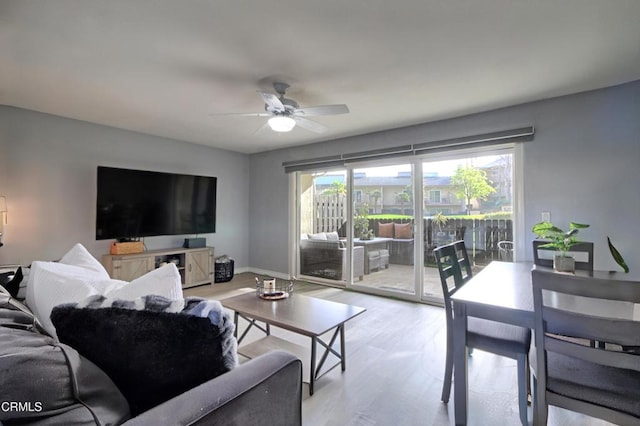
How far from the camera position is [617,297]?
1.00 metres

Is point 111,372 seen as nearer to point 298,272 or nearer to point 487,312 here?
point 487,312

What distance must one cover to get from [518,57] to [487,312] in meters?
1.96

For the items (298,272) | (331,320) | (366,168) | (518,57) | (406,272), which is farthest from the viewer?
(298,272)

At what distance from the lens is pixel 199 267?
4.64 metres

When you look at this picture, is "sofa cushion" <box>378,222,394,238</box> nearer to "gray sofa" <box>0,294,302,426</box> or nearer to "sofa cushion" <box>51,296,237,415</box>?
"gray sofa" <box>0,294,302,426</box>

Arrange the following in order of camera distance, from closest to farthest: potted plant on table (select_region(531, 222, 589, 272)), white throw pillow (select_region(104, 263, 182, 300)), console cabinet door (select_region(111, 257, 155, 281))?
white throw pillow (select_region(104, 263, 182, 300)) → potted plant on table (select_region(531, 222, 589, 272)) → console cabinet door (select_region(111, 257, 155, 281))

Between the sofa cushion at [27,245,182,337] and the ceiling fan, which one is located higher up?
the ceiling fan

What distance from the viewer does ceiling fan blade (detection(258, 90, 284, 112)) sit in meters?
2.39

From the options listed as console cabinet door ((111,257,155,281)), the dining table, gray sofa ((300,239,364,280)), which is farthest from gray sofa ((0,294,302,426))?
gray sofa ((300,239,364,280))

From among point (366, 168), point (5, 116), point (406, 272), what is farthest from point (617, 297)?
point (5, 116)

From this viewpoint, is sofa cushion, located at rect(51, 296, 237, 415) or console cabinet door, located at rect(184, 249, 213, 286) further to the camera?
console cabinet door, located at rect(184, 249, 213, 286)

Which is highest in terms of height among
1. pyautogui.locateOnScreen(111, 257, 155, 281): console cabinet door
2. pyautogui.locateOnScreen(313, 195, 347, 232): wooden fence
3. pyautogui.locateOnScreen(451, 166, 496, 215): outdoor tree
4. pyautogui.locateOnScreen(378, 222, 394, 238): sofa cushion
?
pyautogui.locateOnScreen(451, 166, 496, 215): outdoor tree

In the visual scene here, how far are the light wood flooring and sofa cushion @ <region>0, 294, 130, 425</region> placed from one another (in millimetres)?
1277

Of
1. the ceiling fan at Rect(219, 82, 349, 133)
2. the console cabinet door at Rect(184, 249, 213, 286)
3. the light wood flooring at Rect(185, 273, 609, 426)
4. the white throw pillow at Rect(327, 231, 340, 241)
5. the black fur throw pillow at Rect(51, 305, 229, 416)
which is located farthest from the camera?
the white throw pillow at Rect(327, 231, 340, 241)
